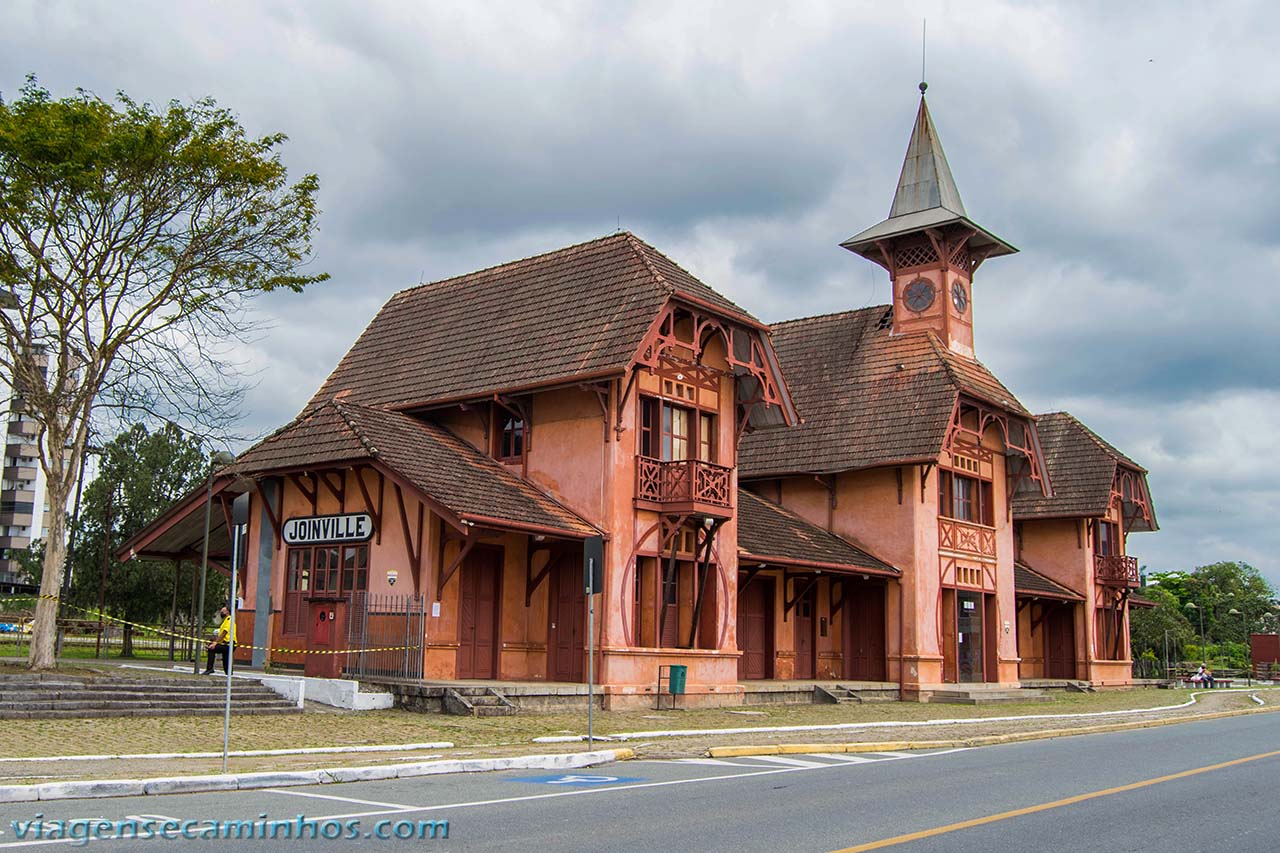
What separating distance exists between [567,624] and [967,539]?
1484cm

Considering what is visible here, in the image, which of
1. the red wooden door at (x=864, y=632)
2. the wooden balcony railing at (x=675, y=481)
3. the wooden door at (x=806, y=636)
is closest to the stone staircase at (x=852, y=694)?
the red wooden door at (x=864, y=632)

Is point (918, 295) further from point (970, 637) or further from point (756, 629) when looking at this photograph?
point (756, 629)

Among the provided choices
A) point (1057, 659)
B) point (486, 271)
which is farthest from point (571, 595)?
point (1057, 659)

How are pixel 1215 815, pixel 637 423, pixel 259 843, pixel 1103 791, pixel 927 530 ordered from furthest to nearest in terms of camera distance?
pixel 927 530, pixel 637 423, pixel 1103 791, pixel 1215 815, pixel 259 843

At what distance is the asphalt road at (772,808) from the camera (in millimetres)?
8812

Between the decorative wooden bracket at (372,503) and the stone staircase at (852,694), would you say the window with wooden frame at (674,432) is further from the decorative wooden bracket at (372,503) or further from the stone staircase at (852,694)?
the stone staircase at (852,694)

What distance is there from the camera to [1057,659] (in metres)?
44.6

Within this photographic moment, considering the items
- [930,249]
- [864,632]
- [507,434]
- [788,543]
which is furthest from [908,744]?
[930,249]

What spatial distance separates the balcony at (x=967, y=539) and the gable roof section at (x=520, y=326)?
10.7m

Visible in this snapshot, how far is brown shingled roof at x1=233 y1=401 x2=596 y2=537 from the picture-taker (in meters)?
22.3

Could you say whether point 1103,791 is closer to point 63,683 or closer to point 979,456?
point 63,683

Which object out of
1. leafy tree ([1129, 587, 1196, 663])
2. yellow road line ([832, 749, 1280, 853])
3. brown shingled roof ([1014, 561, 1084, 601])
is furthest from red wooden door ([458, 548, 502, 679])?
leafy tree ([1129, 587, 1196, 663])

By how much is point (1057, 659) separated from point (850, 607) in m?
13.8

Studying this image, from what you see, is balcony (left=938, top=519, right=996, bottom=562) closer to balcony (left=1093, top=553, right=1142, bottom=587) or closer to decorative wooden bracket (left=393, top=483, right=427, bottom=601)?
balcony (left=1093, top=553, right=1142, bottom=587)
